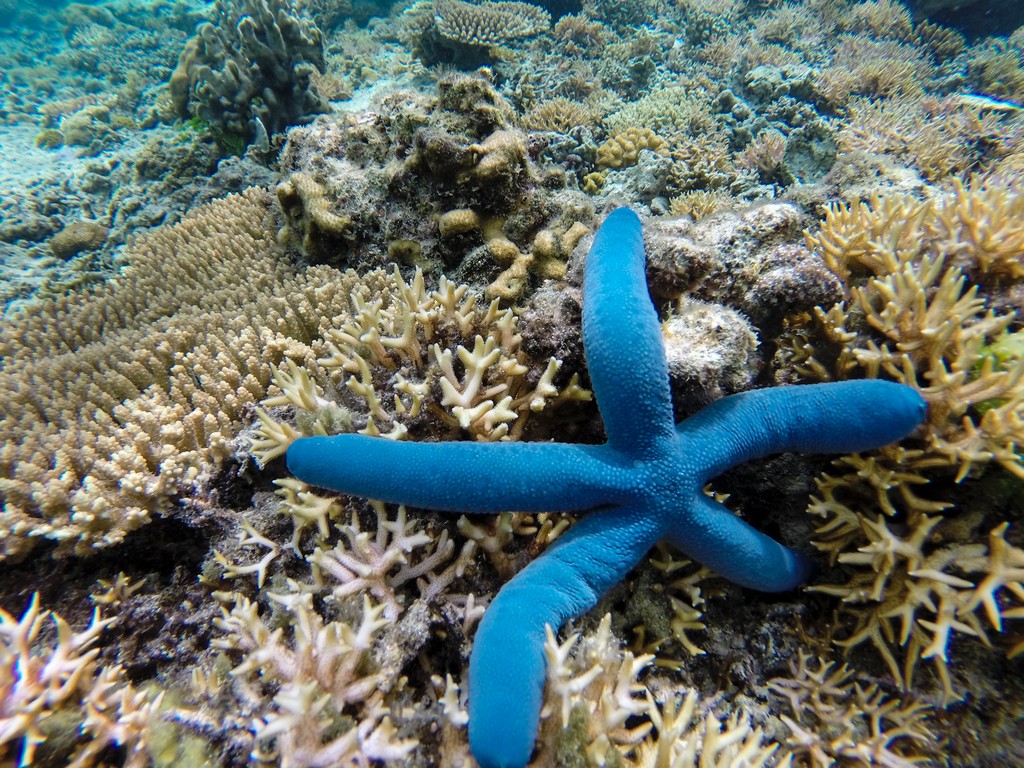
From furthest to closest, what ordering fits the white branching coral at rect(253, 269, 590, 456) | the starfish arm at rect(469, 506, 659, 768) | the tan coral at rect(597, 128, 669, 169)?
the tan coral at rect(597, 128, 669, 169), the white branching coral at rect(253, 269, 590, 456), the starfish arm at rect(469, 506, 659, 768)

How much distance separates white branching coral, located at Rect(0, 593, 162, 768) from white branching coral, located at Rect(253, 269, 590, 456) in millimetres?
1179

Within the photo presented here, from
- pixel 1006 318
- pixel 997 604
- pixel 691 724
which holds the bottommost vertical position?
pixel 691 724

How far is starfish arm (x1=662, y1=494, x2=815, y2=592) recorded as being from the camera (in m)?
2.13

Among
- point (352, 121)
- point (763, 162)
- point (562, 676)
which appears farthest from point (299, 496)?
point (763, 162)

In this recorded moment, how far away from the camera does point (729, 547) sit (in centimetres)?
215

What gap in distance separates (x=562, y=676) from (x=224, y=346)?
3587 mm

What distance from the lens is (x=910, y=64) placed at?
11031 millimetres

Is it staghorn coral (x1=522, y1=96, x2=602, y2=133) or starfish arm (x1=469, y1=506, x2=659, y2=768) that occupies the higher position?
staghorn coral (x1=522, y1=96, x2=602, y2=133)

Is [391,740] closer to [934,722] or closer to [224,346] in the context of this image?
[934,722]

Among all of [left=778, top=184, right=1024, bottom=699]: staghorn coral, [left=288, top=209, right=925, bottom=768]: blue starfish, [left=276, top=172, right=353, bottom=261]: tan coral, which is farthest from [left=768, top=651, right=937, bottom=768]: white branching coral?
[left=276, top=172, right=353, bottom=261]: tan coral

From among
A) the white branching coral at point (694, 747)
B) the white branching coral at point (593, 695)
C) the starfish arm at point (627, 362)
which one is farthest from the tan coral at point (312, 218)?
the white branching coral at point (694, 747)

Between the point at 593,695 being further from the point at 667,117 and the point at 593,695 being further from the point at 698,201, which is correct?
the point at 667,117

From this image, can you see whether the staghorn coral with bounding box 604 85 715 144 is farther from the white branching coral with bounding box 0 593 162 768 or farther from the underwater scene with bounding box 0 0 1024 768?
the white branching coral with bounding box 0 593 162 768

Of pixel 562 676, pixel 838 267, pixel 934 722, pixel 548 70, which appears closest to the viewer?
pixel 562 676
